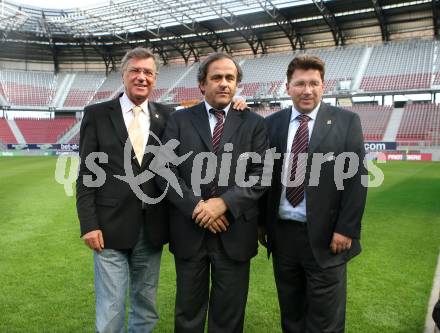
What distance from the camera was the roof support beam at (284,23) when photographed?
3103 centimetres

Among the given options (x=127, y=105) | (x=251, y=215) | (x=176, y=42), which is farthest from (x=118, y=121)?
(x=176, y=42)

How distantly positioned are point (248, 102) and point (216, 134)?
3571 cm

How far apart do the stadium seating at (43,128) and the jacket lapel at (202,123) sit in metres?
41.9

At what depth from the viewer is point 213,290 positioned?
119 inches

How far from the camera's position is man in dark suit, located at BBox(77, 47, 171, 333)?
3018mm

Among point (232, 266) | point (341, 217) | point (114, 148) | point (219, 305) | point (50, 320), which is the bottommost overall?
point (50, 320)

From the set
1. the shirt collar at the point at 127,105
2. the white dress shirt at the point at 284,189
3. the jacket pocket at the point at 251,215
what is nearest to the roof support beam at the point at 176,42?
the shirt collar at the point at 127,105

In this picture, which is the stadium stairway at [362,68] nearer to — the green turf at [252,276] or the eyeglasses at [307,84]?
the green turf at [252,276]

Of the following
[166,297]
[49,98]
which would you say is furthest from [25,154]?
[166,297]

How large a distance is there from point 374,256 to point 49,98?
47248mm

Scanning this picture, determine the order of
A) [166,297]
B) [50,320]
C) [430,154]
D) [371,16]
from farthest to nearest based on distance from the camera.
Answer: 1. [371,16]
2. [430,154]
3. [166,297]
4. [50,320]

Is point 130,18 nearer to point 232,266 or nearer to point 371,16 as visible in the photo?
point 371,16

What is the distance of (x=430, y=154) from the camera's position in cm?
2458

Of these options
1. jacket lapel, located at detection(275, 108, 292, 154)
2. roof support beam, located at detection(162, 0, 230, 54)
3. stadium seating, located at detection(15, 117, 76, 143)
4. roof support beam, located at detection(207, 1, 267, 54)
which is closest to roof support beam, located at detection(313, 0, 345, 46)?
roof support beam, located at detection(207, 1, 267, 54)
